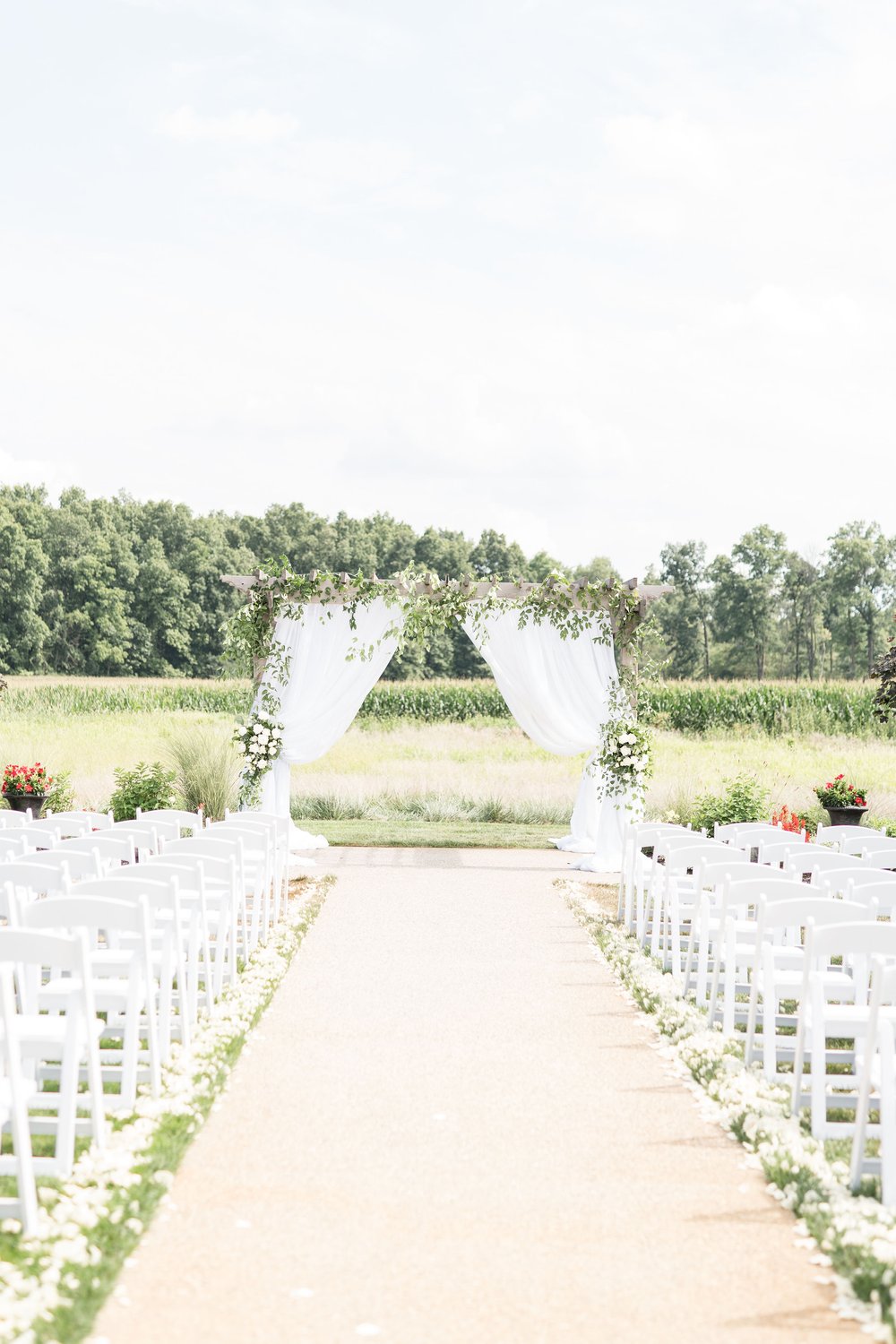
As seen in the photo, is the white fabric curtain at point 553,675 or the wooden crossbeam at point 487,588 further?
the white fabric curtain at point 553,675

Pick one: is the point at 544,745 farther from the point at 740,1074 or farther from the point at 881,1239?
the point at 881,1239

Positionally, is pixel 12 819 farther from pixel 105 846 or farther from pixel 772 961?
pixel 772 961

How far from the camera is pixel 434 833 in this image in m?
15.9

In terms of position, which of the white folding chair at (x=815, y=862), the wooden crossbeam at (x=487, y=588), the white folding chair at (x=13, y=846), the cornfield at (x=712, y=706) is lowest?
the white folding chair at (x=13, y=846)

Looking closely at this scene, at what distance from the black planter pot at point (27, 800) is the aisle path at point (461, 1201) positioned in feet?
22.6

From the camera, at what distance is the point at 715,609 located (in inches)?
2023

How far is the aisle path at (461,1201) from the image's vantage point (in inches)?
125

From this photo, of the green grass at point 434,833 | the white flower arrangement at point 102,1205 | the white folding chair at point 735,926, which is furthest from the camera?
the green grass at point 434,833

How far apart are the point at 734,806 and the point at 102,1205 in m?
10.1

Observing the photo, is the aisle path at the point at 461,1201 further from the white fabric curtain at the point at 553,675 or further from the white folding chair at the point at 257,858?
the white fabric curtain at the point at 553,675

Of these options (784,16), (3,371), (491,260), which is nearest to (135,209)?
(491,260)

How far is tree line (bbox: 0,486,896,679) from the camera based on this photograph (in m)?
40.8

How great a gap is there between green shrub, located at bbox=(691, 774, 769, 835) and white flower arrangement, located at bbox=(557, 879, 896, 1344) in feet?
18.9

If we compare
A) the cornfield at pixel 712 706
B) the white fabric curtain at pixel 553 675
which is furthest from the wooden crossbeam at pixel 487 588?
the cornfield at pixel 712 706
